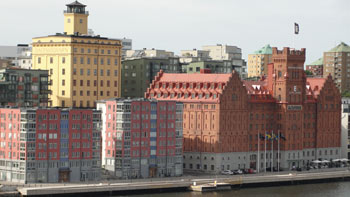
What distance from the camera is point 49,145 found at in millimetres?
193125

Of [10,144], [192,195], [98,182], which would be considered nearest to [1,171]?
[10,144]

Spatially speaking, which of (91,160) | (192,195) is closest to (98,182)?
(91,160)

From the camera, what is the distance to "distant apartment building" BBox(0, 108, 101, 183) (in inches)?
7525

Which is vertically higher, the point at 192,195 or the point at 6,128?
the point at 6,128

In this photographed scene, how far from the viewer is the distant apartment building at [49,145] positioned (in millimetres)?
191125

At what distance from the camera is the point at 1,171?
641 ft

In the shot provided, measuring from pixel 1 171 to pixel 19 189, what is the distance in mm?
13850

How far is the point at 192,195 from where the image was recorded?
7692 inches

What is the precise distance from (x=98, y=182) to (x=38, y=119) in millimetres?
16497

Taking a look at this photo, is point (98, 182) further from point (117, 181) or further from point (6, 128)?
point (6, 128)

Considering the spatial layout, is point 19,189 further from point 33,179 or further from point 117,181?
point 117,181

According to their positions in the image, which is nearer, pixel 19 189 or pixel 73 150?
pixel 19 189

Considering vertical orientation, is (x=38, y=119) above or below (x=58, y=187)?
above

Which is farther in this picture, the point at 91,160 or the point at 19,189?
the point at 91,160
